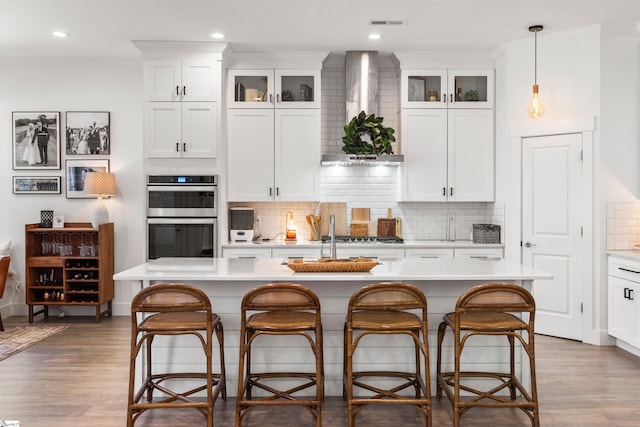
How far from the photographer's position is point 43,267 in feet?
19.8

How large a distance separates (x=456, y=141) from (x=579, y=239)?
65.0 inches

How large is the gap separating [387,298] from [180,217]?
313 centimetres

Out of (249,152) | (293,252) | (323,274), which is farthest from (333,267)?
(249,152)

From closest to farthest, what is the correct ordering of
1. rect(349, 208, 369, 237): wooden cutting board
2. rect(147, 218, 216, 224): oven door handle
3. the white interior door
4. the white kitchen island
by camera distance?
the white kitchen island → the white interior door → rect(147, 218, 216, 224): oven door handle → rect(349, 208, 369, 237): wooden cutting board

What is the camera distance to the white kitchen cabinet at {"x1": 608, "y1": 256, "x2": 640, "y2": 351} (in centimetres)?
449

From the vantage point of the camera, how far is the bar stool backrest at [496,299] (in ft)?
9.80

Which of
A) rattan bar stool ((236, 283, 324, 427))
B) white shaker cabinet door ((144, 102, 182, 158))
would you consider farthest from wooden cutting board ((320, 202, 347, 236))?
rattan bar stool ((236, 283, 324, 427))

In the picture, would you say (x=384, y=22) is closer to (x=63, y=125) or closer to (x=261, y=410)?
(x=261, y=410)

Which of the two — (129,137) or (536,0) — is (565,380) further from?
(129,137)

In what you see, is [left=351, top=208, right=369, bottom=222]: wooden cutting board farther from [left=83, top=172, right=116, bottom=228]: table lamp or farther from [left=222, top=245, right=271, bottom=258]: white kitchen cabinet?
[left=83, top=172, right=116, bottom=228]: table lamp

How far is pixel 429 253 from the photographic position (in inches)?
219

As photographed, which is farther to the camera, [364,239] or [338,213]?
[338,213]

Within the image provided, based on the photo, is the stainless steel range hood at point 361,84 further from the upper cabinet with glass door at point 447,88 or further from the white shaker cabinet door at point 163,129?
the white shaker cabinet door at point 163,129

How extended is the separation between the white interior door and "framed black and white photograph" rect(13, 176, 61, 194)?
5423 millimetres
